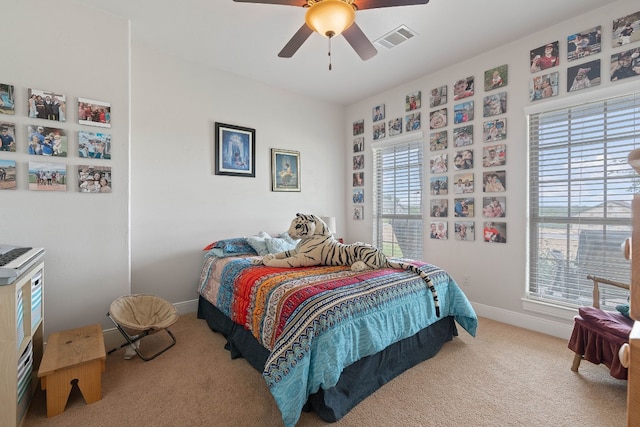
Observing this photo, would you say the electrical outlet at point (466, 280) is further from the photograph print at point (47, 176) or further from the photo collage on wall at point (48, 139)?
the photograph print at point (47, 176)

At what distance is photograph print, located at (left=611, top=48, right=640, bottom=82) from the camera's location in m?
2.31

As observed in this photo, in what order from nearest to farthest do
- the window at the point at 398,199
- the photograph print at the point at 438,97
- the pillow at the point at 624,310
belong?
the pillow at the point at 624,310, the photograph print at the point at 438,97, the window at the point at 398,199

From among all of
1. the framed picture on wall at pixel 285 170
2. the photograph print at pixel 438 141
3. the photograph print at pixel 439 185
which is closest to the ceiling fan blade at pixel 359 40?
the photograph print at pixel 438 141

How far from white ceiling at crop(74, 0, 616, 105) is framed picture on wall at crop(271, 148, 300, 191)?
99 cm

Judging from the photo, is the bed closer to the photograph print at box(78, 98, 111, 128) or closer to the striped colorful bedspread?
the striped colorful bedspread

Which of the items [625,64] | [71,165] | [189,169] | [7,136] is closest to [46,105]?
[7,136]

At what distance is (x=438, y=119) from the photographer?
353 centimetres

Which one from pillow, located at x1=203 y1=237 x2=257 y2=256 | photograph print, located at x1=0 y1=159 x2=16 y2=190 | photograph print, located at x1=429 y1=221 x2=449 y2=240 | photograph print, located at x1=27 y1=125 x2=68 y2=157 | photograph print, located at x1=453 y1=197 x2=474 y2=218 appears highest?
photograph print, located at x1=27 y1=125 x2=68 y2=157

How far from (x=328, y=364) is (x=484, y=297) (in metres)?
→ 2.40

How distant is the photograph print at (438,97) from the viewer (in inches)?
136

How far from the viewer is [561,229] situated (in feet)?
8.95

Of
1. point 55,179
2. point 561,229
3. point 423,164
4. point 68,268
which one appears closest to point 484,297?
point 561,229

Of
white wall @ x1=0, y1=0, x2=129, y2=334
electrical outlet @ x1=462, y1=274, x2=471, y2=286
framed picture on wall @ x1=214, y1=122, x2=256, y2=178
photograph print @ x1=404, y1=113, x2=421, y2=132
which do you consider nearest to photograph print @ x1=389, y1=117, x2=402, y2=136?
photograph print @ x1=404, y1=113, x2=421, y2=132

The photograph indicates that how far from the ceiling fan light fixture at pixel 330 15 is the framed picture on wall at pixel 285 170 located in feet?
7.11
